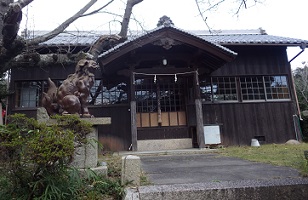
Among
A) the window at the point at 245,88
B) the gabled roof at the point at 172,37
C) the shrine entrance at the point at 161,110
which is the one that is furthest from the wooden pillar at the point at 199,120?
the window at the point at 245,88

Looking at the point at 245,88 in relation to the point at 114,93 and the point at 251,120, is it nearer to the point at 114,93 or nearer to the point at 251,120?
the point at 251,120

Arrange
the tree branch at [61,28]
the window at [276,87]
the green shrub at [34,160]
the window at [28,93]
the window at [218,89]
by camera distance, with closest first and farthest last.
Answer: the green shrub at [34,160]
the tree branch at [61,28]
the window at [28,93]
the window at [218,89]
the window at [276,87]

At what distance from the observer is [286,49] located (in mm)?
10742

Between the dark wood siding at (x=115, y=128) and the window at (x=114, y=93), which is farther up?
the window at (x=114, y=93)

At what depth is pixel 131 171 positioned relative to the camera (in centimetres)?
312

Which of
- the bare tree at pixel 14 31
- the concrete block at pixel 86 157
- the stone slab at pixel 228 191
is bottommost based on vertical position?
the stone slab at pixel 228 191

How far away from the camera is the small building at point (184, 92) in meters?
8.76

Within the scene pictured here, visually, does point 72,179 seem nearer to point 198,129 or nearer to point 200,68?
point 198,129

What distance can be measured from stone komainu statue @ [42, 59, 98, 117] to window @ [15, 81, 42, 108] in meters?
6.21

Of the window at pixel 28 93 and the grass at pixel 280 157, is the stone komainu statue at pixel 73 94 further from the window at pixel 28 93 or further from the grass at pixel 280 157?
the window at pixel 28 93

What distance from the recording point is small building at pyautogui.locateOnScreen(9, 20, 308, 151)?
8758 mm

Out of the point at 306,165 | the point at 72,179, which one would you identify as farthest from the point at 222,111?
the point at 72,179

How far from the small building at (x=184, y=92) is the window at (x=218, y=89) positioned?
0.15 feet

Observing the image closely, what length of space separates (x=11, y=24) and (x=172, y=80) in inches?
274
